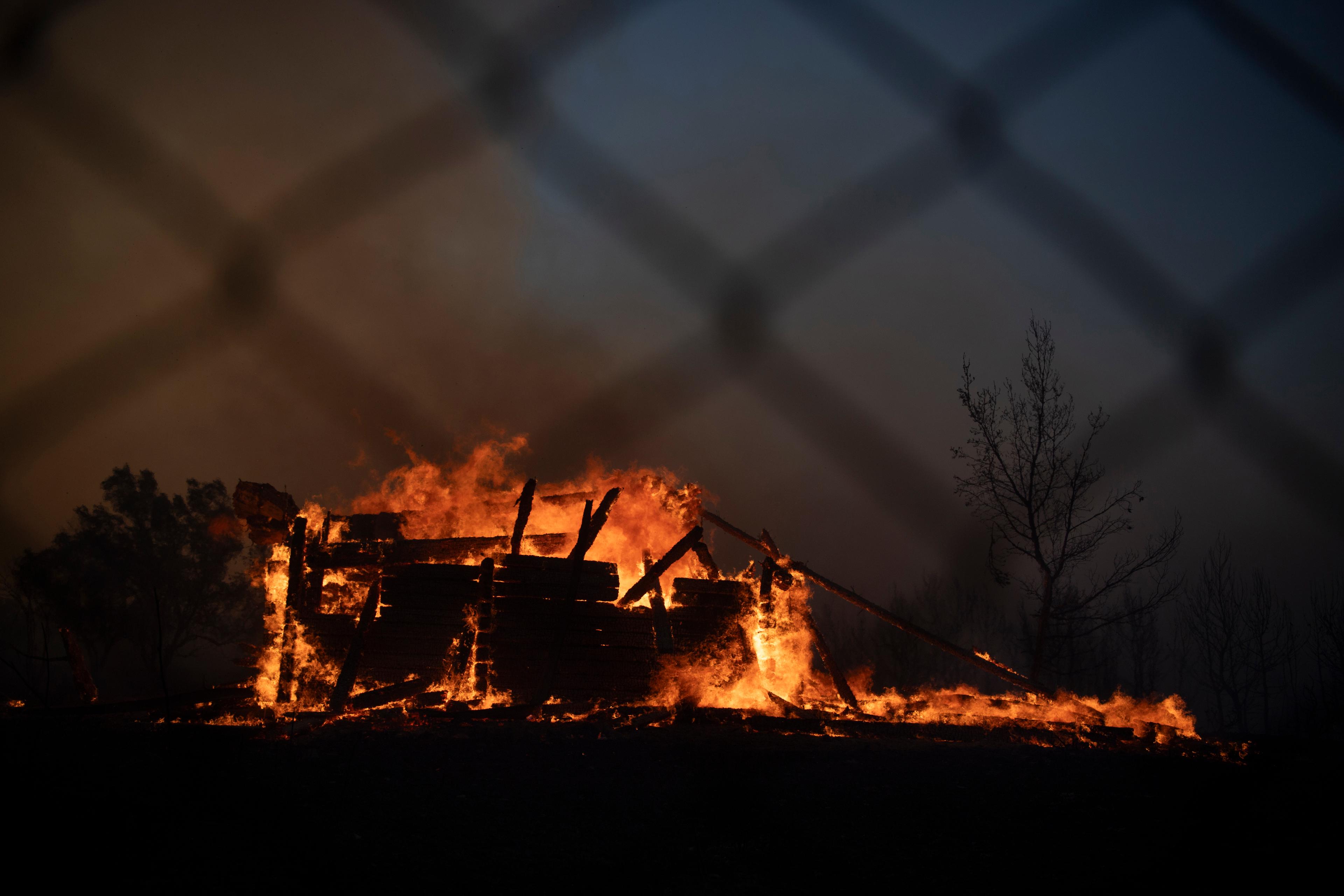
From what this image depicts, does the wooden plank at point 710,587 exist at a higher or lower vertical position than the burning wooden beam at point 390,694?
higher

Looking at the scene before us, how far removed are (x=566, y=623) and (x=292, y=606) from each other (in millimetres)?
4520

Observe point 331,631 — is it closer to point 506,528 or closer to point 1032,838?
point 506,528

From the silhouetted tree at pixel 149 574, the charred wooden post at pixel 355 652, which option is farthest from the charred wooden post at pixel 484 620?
the silhouetted tree at pixel 149 574

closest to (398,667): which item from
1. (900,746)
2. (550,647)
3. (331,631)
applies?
(331,631)

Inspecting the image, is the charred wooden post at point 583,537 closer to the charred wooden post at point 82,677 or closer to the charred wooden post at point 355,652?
the charred wooden post at point 355,652

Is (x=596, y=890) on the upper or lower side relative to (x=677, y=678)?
lower

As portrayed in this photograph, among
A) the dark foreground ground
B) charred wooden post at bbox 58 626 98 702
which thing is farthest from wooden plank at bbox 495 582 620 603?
charred wooden post at bbox 58 626 98 702

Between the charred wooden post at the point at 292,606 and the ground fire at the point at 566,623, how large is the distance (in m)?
0.03

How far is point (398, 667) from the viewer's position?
38.4ft

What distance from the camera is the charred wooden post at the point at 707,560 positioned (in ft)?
45.7

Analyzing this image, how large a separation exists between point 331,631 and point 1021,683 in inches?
463

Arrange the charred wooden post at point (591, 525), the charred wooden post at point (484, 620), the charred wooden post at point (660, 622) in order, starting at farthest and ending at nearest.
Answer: the charred wooden post at point (591, 525)
the charred wooden post at point (660, 622)
the charred wooden post at point (484, 620)

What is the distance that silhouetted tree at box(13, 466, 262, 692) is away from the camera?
33.0 meters

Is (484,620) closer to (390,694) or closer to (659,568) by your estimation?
(390,694)
